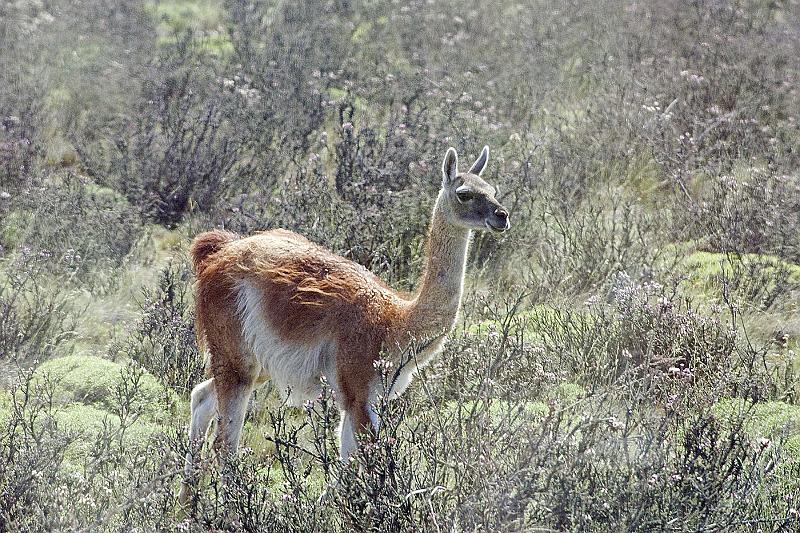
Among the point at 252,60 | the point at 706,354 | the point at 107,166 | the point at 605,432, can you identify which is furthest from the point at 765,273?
the point at 252,60

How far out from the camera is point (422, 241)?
27.1 feet

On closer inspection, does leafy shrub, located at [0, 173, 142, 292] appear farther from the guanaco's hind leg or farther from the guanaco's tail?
the guanaco's hind leg

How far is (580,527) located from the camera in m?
4.24

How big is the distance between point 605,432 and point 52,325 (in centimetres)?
433

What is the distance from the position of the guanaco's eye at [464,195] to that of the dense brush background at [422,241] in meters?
A: 0.77

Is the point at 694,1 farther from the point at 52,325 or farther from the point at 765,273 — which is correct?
the point at 52,325

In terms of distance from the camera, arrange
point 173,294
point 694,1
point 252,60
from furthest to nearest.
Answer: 1. point 694,1
2. point 252,60
3. point 173,294

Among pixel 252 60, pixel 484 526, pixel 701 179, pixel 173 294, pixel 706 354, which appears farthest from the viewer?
pixel 252 60

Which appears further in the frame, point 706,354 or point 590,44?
point 590,44

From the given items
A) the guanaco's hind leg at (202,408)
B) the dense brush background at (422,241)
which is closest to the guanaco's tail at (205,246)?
the guanaco's hind leg at (202,408)

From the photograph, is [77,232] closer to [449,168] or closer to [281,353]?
[281,353]

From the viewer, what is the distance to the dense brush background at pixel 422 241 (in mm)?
4504

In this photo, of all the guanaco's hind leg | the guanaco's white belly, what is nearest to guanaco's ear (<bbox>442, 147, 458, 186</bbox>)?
the guanaco's white belly

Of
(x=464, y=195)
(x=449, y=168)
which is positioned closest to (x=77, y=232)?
(x=449, y=168)
